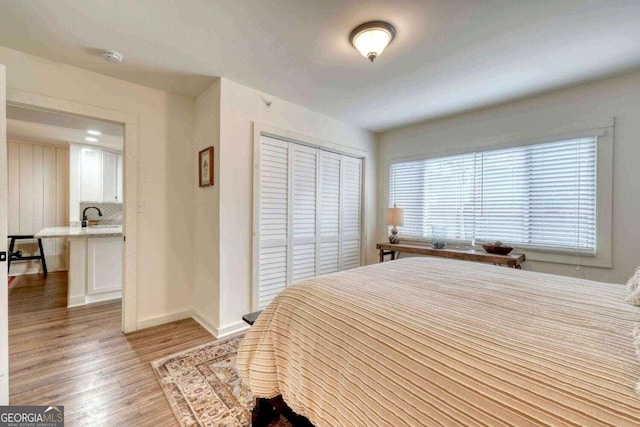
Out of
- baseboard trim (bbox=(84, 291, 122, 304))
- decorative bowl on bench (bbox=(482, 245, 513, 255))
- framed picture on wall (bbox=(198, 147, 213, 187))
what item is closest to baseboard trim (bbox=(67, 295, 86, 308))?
baseboard trim (bbox=(84, 291, 122, 304))

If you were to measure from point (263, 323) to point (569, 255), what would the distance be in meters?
3.12

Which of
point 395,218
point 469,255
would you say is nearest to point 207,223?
point 395,218

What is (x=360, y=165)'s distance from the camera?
409 centimetres

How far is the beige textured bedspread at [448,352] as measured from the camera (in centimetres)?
63

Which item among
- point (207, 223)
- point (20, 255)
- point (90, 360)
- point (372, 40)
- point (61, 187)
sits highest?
point (372, 40)

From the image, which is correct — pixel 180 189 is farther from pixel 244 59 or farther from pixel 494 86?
pixel 494 86

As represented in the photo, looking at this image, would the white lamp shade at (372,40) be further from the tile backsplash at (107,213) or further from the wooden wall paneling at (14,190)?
the wooden wall paneling at (14,190)

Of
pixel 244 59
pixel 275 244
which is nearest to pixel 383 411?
pixel 275 244

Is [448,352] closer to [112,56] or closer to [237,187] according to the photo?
[237,187]

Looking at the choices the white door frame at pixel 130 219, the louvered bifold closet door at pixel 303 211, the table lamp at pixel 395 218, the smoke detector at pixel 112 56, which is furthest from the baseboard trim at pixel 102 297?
the table lamp at pixel 395 218

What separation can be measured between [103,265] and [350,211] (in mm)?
3434

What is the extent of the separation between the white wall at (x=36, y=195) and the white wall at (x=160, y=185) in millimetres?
3838

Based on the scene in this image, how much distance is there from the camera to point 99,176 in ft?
16.3

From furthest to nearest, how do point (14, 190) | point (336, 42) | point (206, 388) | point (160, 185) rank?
point (14, 190)
point (160, 185)
point (336, 42)
point (206, 388)
